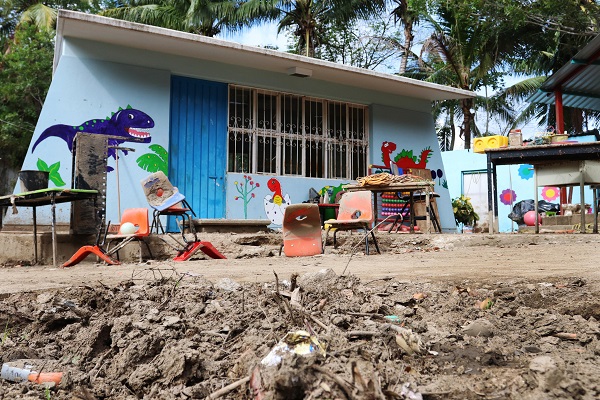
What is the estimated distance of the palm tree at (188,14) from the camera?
69.6 feet

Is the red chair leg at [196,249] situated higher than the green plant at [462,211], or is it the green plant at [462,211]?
the green plant at [462,211]

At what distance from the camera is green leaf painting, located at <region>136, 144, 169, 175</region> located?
9547 millimetres

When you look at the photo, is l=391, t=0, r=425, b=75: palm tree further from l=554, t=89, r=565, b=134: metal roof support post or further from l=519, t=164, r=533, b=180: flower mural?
l=554, t=89, r=565, b=134: metal roof support post

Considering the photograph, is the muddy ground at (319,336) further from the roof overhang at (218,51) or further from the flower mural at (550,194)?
the flower mural at (550,194)

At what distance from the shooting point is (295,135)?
446 inches

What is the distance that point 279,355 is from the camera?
211 centimetres

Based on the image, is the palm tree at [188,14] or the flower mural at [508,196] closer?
the flower mural at [508,196]

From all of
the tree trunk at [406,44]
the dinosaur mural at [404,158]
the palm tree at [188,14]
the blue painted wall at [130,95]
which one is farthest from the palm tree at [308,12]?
the blue painted wall at [130,95]

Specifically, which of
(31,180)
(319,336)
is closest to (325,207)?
(31,180)

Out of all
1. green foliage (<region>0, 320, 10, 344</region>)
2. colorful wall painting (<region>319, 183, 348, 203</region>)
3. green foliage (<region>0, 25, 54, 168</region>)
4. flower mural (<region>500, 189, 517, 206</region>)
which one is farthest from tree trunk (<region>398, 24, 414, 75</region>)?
green foliage (<region>0, 320, 10, 344</region>)

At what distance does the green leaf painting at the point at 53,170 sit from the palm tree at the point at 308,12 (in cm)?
1241

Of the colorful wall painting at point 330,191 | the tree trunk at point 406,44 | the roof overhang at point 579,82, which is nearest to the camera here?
the roof overhang at point 579,82

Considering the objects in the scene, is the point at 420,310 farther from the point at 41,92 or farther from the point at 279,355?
the point at 41,92

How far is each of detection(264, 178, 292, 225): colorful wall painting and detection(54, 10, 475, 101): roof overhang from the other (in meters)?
2.10
